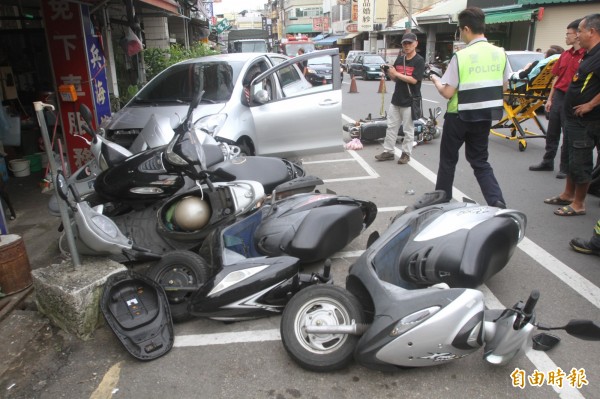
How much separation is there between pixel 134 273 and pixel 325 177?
402 cm

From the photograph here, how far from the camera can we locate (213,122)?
5.30m

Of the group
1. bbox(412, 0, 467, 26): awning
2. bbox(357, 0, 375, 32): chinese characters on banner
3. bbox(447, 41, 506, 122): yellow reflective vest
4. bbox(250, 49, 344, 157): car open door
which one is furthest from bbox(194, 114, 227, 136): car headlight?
bbox(357, 0, 375, 32): chinese characters on banner

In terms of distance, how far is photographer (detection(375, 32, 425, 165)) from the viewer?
6781 mm

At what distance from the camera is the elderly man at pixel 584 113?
4.42 metres

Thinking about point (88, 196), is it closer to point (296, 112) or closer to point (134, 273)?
point (134, 273)

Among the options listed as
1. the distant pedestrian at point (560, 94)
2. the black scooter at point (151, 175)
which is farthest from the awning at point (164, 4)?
the distant pedestrian at point (560, 94)

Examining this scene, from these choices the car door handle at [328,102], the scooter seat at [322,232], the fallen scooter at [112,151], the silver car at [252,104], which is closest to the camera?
the scooter seat at [322,232]

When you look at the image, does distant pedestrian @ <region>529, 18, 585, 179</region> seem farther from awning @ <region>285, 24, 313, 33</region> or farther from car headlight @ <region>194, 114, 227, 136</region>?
awning @ <region>285, 24, 313, 33</region>

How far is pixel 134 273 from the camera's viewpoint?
10.6 feet

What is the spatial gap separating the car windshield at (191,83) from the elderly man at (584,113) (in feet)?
13.2

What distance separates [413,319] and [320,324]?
0.57 meters

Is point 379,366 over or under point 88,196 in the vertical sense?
under

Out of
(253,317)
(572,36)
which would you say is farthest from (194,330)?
(572,36)

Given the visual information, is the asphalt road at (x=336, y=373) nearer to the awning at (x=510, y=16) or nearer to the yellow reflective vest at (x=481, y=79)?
the yellow reflective vest at (x=481, y=79)
